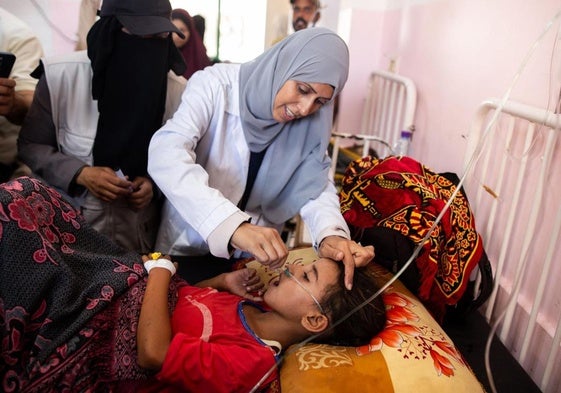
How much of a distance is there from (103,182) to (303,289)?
78 cm

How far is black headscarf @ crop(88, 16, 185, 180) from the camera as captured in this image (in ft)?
5.20

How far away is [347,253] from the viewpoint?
1.33 meters

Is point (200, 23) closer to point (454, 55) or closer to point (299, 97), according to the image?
point (454, 55)

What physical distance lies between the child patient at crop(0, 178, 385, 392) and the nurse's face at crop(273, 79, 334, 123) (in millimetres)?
485

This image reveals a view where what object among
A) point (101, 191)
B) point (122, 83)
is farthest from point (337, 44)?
point (101, 191)

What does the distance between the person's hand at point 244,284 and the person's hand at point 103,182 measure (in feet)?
1.58

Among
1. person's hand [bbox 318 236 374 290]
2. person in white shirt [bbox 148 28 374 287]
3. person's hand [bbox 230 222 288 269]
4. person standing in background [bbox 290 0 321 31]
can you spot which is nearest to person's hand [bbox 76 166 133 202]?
person in white shirt [bbox 148 28 374 287]

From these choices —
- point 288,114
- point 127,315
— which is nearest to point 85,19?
point 288,114

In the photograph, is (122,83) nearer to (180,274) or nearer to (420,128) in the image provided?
(180,274)

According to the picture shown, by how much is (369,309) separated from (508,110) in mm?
861

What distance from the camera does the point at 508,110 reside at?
5.20ft

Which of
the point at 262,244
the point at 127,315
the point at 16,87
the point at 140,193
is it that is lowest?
the point at 127,315

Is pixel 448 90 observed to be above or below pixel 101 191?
above

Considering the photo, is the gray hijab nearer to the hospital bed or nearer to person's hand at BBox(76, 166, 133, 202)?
the hospital bed
